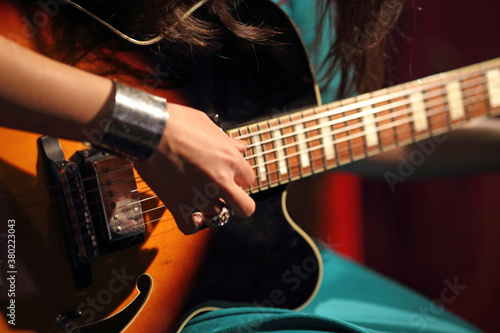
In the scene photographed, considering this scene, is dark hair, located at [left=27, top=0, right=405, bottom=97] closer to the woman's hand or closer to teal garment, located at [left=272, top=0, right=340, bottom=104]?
teal garment, located at [left=272, top=0, right=340, bottom=104]

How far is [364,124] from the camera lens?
62 centimetres

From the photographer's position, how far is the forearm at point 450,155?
75 cm

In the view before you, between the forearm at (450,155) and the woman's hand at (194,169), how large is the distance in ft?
1.49

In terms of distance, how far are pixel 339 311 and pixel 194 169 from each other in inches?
16.0

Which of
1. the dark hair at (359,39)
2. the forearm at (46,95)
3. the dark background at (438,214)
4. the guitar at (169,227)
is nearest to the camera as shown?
the forearm at (46,95)

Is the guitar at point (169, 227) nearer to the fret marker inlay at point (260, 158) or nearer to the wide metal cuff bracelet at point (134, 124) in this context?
the fret marker inlay at point (260, 158)

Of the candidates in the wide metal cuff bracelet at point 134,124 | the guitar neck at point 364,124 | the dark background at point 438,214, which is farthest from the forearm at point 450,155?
the wide metal cuff bracelet at point 134,124

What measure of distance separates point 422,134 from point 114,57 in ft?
1.59

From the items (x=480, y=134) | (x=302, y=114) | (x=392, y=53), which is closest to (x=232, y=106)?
(x=302, y=114)

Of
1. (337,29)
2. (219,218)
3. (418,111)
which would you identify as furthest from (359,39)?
(219,218)

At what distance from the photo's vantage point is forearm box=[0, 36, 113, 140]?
1.14ft

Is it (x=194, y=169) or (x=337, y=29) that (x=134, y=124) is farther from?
(x=337, y=29)

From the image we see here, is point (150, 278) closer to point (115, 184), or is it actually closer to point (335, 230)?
point (115, 184)

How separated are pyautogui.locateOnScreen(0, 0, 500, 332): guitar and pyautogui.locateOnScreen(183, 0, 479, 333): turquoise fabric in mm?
52
